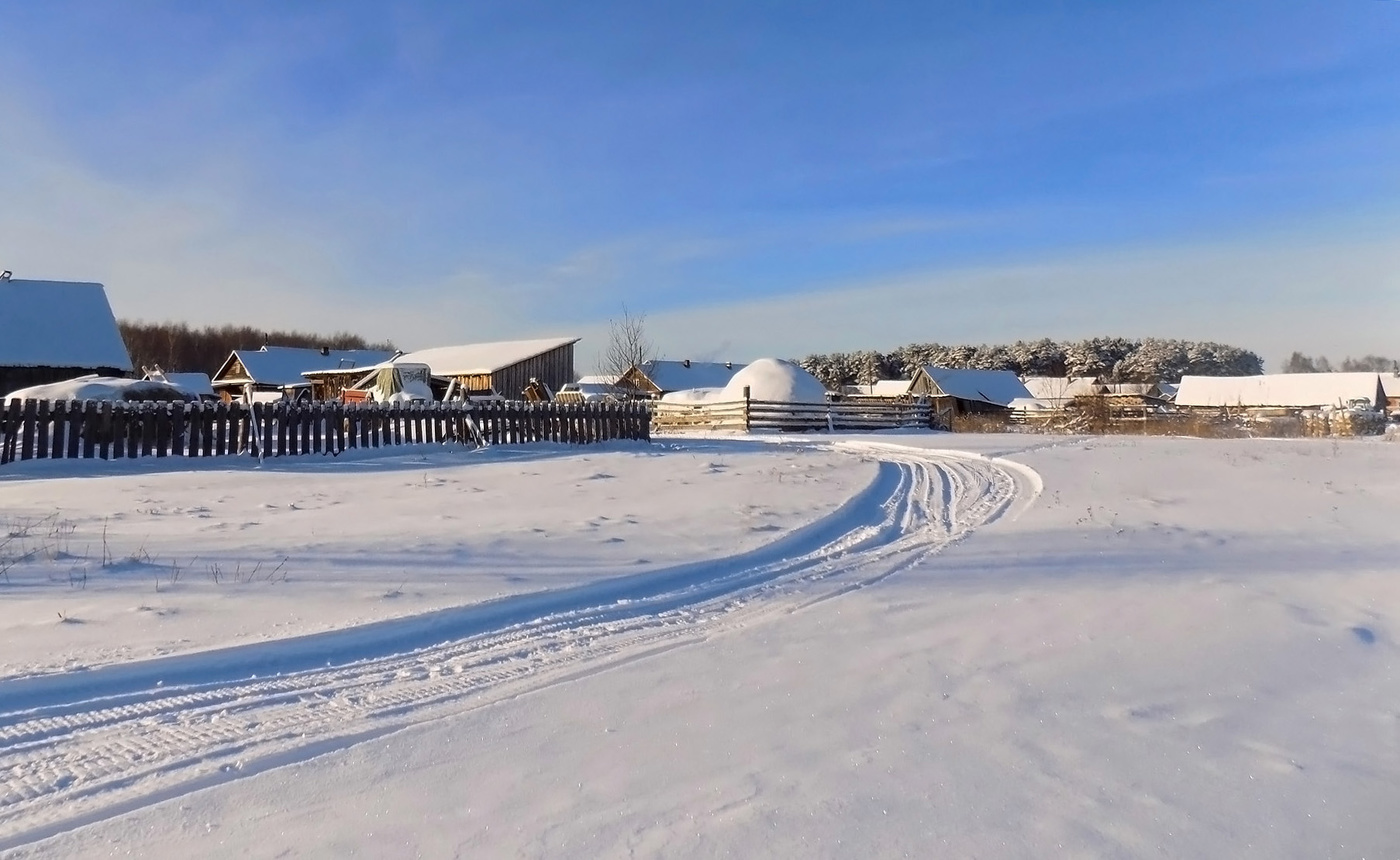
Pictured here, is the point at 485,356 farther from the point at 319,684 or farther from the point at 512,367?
the point at 319,684

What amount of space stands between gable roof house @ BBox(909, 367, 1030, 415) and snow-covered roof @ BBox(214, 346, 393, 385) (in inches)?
1608

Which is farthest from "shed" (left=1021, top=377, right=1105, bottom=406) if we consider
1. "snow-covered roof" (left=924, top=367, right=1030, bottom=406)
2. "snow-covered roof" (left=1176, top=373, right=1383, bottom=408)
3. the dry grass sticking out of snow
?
the dry grass sticking out of snow

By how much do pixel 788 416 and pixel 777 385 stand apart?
1736 mm

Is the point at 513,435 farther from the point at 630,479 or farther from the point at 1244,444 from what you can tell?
the point at 1244,444

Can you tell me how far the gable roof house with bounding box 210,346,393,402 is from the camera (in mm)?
59094

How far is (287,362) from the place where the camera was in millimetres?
61312

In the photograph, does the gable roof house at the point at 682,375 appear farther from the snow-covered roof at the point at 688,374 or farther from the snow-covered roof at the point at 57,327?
the snow-covered roof at the point at 57,327

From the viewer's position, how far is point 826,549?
736cm

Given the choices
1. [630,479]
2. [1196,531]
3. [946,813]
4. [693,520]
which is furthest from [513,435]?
[946,813]

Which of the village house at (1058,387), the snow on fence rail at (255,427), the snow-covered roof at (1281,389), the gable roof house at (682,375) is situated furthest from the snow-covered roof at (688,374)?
the snow on fence rail at (255,427)

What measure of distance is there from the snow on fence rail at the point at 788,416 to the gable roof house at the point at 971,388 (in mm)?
32220

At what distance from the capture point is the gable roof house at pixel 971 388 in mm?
65938

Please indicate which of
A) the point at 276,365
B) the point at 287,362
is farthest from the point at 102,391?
the point at 287,362

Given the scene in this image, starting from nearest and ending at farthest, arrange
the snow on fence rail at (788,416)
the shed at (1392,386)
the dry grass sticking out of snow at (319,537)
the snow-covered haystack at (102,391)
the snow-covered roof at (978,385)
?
the dry grass sticking out of snow at (319,537) → the snow-covered haystack at (102,391) → the snow on fence rail at (788,416) → the snow-covered roof at (978,385) → the shed at (1392,386)
